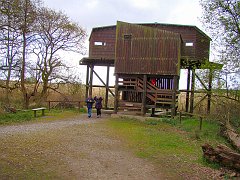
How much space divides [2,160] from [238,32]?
1105cm

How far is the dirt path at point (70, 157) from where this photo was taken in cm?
764

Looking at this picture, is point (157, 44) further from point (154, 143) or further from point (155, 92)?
point (154, 143)

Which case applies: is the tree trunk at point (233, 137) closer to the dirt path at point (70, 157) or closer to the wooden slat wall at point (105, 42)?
the dirt path at point (70, 157)

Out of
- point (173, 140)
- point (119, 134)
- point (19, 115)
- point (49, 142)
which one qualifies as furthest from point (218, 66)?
point (19, 115)

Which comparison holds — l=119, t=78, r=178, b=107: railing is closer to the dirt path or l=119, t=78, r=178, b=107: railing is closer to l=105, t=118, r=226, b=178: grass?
l=105, t=118, r=226, b=178: grass

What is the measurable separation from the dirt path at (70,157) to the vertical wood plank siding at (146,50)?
9.44m

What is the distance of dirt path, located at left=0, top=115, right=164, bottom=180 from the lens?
7645 millimetres

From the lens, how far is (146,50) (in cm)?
2166

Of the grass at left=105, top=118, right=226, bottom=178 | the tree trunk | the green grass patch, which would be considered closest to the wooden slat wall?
the grass at left=105, top=118, right=226, bottom=178

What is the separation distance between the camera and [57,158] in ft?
29.3

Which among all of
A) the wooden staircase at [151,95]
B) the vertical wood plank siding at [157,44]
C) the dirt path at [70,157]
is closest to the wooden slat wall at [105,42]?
the vertical wood plank siding at [157,44]

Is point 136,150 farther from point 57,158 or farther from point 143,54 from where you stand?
point 143,54

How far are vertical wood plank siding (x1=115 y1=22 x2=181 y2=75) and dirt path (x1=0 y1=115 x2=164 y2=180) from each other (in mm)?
9439

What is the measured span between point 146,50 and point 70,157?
45.4 feet
